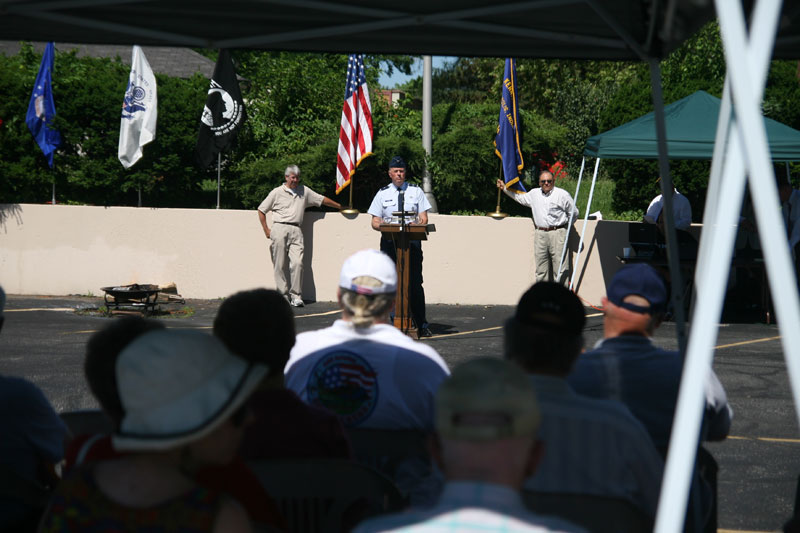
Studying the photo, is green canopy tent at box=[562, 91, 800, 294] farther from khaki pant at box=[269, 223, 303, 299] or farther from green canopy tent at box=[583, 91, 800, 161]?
khaki pant at box=[269, 223, 303, 299]

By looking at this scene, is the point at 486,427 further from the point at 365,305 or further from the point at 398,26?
the point at 398,26

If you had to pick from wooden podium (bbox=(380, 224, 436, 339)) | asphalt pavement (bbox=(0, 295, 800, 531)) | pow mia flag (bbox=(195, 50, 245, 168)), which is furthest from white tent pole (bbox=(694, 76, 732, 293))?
pow mia flag (bbox=(195, 50, 245, 168))

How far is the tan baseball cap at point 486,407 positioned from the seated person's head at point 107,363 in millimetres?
1012

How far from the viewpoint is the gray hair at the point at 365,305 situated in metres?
3.71

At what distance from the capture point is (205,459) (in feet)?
6.74

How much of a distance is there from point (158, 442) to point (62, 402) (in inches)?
228

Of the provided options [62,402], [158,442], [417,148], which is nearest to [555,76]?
[417,148]

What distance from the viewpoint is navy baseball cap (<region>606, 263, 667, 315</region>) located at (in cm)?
342

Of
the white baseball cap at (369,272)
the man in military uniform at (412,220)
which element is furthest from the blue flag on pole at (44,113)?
the white baseball cap at (369,272)

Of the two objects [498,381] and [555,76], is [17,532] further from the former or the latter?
[555,76]

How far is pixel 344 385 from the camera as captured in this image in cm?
339

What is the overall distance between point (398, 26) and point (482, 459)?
3.45m

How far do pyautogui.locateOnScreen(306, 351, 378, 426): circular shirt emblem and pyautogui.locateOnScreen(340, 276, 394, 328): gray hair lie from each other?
0.30 metres

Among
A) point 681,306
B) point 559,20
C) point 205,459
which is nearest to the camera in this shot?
point 205,459
